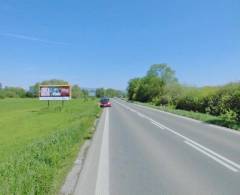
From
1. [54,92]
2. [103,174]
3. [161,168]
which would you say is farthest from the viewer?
[54,92]

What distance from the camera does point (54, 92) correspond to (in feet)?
165

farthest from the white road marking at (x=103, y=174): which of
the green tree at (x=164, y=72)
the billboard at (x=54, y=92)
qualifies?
the green tree at (x=164, y=72)

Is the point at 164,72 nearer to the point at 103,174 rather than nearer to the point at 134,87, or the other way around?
the point at 134,87

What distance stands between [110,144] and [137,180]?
4854 millimetres

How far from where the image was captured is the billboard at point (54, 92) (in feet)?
165

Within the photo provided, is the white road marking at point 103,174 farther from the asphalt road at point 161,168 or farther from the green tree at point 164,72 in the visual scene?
the green tree at point 164,72

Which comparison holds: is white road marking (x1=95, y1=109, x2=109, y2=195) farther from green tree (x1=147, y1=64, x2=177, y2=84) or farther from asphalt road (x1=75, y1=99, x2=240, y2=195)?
green tree (x1=147, y1=64, x2=177, y2=84)

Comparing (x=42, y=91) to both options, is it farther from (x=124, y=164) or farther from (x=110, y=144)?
(x=124, y=164)

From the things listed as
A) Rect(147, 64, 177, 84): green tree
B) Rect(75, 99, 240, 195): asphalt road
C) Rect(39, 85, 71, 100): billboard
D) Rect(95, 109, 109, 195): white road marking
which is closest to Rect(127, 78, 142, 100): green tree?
Rect(147, 64, 177, 84): green tree

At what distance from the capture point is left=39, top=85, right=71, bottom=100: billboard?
50.3 m

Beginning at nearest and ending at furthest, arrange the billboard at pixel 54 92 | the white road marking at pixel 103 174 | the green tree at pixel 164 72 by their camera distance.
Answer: the white road marking at pixel 103 174
the billboard at pixel 54 92
the green tree at pixel 164 72

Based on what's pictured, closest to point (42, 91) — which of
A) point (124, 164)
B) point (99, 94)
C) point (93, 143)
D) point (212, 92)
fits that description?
point (212, 92)

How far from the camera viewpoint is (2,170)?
627 centimetres

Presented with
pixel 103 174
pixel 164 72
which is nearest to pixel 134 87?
pixel 164 72
